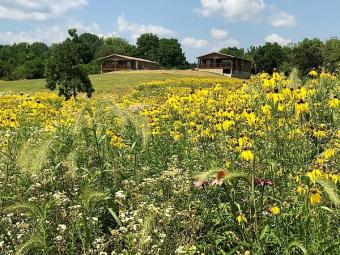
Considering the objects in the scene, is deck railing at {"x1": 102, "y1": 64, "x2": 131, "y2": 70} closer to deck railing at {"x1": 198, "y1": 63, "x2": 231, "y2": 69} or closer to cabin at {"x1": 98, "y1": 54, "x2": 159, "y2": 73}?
cabin at {"x1": 98, "y1": 54, "x2": 159, "y2": 73}

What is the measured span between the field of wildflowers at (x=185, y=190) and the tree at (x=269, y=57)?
267ft

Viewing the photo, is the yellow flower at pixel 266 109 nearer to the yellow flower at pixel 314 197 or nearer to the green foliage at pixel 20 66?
the yellow flower at pixel 314 197

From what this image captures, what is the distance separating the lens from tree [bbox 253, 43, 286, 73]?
284 ft

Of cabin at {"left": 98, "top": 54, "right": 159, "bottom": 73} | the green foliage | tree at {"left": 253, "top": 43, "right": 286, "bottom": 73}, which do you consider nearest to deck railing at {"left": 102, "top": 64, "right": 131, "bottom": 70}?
cabin at {"left": 98, "top": 54, "right": 159, "bottom": 73}

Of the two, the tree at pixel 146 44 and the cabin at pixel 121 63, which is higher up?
the tree at pixel 146 44

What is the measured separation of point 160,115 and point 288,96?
14.8 ft

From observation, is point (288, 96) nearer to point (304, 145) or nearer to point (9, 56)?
point (304, 145)

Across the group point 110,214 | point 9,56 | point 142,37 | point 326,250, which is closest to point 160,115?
point 110,214

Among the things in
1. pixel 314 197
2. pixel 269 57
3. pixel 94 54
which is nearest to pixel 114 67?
pixel 94 54

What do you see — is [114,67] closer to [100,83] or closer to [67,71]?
[100,83]

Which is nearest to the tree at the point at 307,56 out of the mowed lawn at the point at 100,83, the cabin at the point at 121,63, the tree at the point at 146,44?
the mowed lawn at the point at 100,83

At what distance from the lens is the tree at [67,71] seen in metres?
16.2

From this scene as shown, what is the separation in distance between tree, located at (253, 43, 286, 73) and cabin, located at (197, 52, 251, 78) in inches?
122

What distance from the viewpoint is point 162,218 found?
4223 mm
